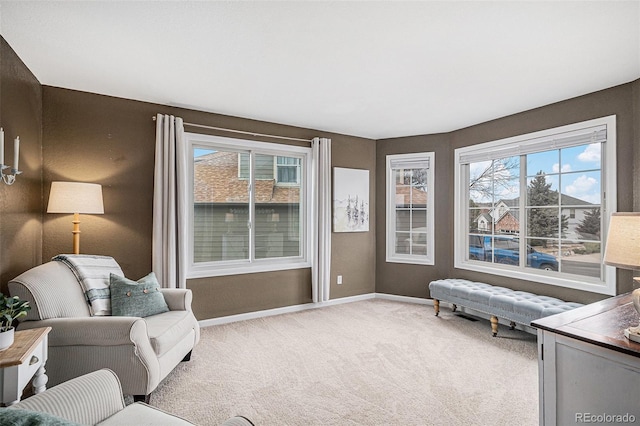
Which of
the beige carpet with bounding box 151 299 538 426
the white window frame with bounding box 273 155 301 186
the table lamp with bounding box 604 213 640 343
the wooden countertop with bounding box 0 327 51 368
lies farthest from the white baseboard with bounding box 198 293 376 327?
the table lamp with bounding box 604 213 640 343

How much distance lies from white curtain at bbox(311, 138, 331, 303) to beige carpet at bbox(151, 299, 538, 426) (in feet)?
2.17

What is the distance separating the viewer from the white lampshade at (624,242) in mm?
1540

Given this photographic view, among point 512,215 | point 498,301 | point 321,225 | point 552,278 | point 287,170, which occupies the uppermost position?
point 287,170

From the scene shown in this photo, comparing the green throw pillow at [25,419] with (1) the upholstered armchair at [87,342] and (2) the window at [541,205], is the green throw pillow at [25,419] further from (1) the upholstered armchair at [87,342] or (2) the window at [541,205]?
(2) the window at [541,205]

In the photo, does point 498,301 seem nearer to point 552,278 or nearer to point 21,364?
point 552,278

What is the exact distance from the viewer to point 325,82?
9.79ft

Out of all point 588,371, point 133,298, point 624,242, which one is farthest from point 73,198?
point 624,242

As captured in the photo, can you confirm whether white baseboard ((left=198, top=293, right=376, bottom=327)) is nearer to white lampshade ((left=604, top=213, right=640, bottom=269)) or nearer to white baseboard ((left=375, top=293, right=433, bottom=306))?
white baseboard ((left=375, top=293, right=433, bottom=306))

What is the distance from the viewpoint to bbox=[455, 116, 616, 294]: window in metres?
3.19

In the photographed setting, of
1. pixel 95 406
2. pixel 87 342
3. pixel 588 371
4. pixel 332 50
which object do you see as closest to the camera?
pixel 95 406

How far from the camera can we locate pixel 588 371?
1.51 metres

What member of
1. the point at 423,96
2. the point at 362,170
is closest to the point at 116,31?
the point at 423,96

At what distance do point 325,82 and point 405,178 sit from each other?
2.54 m

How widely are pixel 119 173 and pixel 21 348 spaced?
86.3 inches
